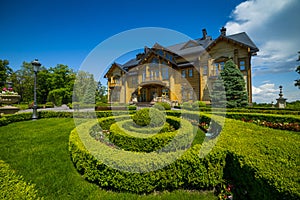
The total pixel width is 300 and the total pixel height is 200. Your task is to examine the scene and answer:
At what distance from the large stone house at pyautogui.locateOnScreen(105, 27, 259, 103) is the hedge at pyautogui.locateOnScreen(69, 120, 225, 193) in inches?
771

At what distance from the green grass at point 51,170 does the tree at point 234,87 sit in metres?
16.2

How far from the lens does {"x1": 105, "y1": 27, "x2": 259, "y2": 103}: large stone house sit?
65.9ft

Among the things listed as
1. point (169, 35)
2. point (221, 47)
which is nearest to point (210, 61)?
point (221, 47)

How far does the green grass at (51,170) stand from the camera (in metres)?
3.21

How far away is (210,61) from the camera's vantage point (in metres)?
21.6

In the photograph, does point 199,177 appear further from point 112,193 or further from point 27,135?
point 27,135

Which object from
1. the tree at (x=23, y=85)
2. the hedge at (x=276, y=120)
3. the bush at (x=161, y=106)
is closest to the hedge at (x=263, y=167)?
the hedge at (x=276, y=120)

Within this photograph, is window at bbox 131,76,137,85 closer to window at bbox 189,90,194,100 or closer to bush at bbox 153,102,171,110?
window at bbox 189,90,194,100

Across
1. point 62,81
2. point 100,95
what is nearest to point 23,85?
point 62,81

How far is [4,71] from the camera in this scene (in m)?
38.8

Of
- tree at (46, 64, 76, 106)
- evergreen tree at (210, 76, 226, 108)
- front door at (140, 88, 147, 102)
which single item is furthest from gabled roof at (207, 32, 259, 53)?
tree at (46, 64, 76, 106)

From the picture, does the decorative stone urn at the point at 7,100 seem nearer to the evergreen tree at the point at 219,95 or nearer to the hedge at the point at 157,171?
the hedge at the point at 157,171

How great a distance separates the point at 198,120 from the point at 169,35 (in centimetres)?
649

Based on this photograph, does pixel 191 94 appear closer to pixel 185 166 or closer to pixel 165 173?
pixel 185 166
